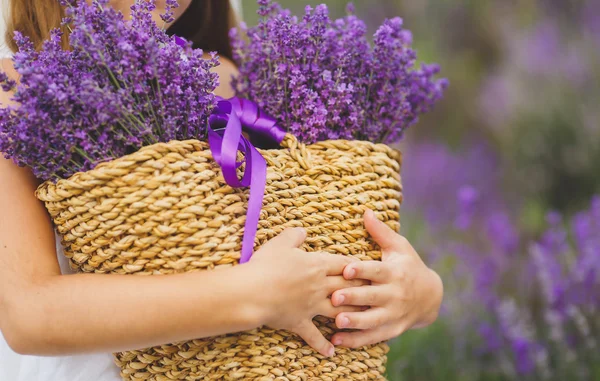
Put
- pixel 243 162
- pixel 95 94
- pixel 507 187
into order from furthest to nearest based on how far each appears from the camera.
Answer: pixel 507 187 → pixel 243 162 → pixel 95 94

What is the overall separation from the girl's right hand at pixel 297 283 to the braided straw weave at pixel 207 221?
0.10ft

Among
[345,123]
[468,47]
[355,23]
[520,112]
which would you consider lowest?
[345,123]

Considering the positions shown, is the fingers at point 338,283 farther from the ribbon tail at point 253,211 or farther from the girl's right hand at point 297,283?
the ribbon tail at point 253,211

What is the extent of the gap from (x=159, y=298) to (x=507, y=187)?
104 inches

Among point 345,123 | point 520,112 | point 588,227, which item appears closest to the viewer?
point 345,123

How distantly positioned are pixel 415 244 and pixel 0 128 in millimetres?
1959

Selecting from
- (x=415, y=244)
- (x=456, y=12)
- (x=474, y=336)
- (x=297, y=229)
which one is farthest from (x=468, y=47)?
(x=297, y=229)

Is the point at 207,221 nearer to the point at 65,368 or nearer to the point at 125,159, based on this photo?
the point at 125,159

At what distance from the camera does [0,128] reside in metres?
0.92

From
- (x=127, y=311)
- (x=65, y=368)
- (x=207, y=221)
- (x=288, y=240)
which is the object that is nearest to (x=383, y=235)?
(x=288, y=240)

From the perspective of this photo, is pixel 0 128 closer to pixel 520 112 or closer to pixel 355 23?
pixel 355 23

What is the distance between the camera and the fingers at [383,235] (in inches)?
42.4

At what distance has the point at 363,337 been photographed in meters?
1.07

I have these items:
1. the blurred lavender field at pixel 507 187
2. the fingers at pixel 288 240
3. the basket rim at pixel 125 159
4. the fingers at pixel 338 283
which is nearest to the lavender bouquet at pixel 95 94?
the basket rim at pixel 125 159
